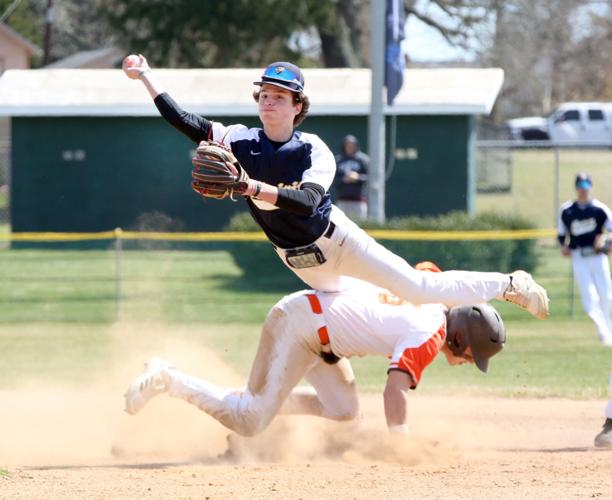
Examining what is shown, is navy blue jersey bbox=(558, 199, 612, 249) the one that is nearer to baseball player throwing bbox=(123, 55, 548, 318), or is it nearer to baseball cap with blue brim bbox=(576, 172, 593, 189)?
baseball cap with blue brim bbox=(576, 172, 593, 189)

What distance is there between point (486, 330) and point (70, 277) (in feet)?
34.4

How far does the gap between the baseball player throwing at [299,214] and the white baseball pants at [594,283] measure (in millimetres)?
6362

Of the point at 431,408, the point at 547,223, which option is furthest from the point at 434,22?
the point at 431,408

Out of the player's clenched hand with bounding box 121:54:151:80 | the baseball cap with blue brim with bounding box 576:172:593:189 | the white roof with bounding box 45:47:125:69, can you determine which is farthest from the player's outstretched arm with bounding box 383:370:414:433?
the white roof with bounding box 45:47:125:69

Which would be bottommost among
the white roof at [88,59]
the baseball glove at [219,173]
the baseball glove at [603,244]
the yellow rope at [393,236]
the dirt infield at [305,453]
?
the dirt infield at [305,453]

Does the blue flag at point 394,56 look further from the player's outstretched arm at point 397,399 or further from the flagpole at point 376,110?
the player's outstretched arm at point 397,399

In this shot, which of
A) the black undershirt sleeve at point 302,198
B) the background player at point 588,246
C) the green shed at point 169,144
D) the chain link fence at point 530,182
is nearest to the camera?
the black undershirt sleeve at point 302,198

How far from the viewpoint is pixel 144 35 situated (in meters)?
32.8

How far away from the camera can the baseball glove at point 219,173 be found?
5.81m

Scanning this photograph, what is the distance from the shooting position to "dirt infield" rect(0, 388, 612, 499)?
6.00 metres

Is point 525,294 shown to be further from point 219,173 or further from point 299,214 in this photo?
point 219,173

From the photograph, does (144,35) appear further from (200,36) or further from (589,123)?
(589,123)

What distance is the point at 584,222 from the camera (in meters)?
12.9

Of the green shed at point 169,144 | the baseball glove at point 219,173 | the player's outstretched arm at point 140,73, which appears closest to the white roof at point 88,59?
the green shed at point 169,144
